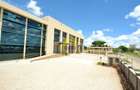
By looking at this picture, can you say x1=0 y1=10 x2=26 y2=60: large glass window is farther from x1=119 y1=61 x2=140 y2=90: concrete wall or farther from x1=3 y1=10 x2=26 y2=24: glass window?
x1=119 y1=61 x2=140 y2=90: concrete wall

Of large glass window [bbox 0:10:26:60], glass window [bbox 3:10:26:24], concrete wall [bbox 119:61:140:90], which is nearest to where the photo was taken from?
concrete wall [bbox 119:61:140:90]

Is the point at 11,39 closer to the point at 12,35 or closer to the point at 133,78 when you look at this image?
the point at 12,35

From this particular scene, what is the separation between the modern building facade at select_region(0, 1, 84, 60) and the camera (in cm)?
2220

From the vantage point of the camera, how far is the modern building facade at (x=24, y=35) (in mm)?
22203

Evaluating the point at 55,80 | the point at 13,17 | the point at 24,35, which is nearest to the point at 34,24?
the point at 24,35

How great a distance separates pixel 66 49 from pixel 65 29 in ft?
18.6

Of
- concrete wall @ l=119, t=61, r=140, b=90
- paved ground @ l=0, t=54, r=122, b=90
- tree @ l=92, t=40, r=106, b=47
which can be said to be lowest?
paved ground @ l=0, t=54, r=122, b=90

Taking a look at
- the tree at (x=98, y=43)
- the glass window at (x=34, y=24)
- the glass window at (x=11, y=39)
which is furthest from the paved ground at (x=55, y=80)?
the tree at (x=98, y=43)

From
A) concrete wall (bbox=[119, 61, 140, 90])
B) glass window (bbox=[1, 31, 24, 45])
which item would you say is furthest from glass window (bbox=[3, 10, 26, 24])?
concrete wall (bbox=[119, 61, 140, 90])

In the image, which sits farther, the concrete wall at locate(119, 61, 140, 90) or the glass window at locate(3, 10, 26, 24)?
the glass window at locate(3, 10, 26, 24)

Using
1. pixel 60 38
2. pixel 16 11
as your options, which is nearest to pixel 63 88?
pixel 16 11

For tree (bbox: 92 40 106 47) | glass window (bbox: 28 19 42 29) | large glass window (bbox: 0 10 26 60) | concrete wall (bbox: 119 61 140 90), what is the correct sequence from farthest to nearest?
tree (bbox: 92 40 106 47)
glass window (bbox: 28 19 42 29)
large glass window (bbox: 0 10 26 60)
concrete wall (bbox: 119 61 140 90)

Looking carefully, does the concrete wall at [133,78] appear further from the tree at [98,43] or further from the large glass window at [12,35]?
the tree at [98,43]

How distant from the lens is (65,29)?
149ft
